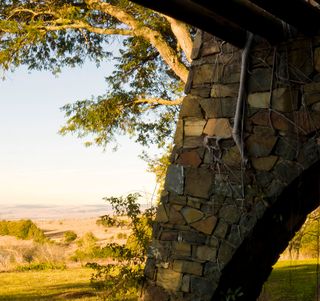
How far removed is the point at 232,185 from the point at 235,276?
0.82 meters

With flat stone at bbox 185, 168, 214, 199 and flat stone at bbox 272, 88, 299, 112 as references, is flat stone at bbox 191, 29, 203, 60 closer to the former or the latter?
flat stone at bbox 272, 88, 299, 112

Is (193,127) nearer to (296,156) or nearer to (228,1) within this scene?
(296,156)

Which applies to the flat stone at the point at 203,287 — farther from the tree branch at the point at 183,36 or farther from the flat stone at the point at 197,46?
the tree branch at the point at 183,36

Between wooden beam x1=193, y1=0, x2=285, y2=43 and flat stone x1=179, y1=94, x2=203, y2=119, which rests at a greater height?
wooden beam x1=193, y1=0, x2=285, y2=43

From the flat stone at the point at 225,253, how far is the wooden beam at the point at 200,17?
5.37 feet

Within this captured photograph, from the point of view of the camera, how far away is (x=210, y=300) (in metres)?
4.20

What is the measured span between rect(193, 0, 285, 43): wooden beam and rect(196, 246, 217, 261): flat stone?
177cm

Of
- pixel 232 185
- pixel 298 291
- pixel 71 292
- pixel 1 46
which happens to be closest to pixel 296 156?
pixel 232 185

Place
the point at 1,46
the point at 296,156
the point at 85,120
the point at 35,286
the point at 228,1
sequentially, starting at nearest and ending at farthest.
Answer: the point at 228,1 → the point at 296,156 → the point at 1,46 → the point at 85,120 → the point at 35,286

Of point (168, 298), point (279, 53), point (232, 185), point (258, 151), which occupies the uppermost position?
point (279, 53)

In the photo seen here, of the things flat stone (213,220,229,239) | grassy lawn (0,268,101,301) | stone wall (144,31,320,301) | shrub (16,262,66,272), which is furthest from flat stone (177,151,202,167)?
shrub (16,262,66,272)

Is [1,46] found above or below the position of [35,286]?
above

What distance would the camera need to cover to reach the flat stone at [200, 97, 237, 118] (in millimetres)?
4230

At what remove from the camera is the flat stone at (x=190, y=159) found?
4367 millimetres
